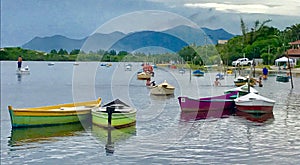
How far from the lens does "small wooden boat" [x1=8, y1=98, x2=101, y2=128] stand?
726 inches

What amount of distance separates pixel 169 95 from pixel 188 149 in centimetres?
1981

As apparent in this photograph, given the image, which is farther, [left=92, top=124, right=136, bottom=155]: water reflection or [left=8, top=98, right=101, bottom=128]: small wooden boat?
[left=8, top=98, right=101, bottom=128]: small wooden boat

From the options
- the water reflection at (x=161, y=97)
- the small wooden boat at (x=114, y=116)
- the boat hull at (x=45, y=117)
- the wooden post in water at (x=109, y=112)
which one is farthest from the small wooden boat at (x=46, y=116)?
the water reflection at (x=161, y=97)

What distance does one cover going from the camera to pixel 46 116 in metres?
18.9

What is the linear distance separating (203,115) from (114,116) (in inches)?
238

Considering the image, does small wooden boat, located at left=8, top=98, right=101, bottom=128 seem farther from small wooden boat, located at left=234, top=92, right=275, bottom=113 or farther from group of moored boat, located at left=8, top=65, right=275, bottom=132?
small wooden boat, located at left=234, top=92, right=275, bottom=113

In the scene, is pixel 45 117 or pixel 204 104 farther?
pixel 204 104

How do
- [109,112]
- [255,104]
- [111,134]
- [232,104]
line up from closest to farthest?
[111,134] < [109,112] < [255,104] < [232,104]

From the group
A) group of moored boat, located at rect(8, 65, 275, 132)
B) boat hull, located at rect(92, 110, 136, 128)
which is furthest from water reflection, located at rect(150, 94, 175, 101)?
boat hull, located at rect(92, 110, 136, 128)

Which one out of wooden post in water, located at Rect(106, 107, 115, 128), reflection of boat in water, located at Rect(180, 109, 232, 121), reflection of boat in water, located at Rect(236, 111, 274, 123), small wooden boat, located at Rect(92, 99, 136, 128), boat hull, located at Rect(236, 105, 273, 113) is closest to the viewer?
wooden post in water, located at Rect(106, 107, 115, 128)

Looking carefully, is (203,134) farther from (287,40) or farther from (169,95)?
(287,40)

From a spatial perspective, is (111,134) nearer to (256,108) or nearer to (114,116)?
(114,116)

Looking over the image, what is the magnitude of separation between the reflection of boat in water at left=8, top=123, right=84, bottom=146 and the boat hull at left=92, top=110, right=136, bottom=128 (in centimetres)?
75

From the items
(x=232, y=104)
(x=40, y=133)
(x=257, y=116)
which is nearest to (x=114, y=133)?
(x=40, y=133)
